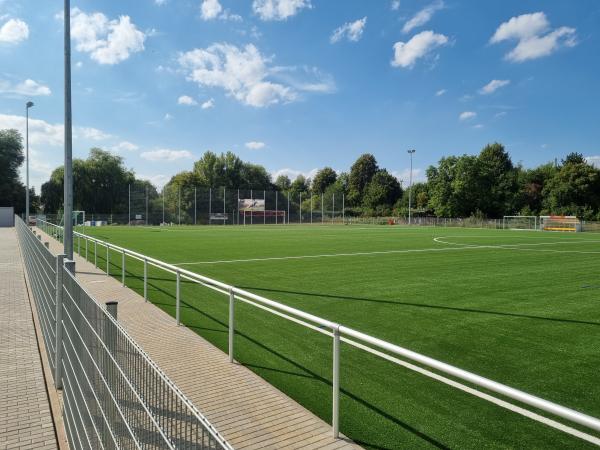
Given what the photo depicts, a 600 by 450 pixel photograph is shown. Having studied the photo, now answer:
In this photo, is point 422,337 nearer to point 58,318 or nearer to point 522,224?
point 58,318

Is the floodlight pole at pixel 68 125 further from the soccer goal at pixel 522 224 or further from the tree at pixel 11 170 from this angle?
the tree at pixel 11 170

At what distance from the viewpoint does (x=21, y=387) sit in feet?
17.6

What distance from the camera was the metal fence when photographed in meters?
1.82

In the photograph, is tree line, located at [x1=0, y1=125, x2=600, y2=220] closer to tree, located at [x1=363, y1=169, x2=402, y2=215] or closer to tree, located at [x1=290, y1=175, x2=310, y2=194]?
tree, located at [x1=363, y1=169, x2=402, y2=215]

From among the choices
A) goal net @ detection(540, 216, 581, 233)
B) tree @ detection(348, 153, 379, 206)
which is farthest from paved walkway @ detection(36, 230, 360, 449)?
tree @ detection(348, 153, 379, 206)

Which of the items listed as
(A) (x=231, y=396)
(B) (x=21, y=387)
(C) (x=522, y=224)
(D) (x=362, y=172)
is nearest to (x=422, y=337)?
(A) (x=231, y=396)

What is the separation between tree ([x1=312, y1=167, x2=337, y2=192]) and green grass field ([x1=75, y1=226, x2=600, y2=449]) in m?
118

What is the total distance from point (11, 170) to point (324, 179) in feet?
261

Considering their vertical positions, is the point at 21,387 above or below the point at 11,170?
below

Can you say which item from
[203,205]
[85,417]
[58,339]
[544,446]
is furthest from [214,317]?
[203,205]

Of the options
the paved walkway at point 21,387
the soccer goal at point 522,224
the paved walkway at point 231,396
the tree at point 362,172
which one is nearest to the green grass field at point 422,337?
the paved walkway at point 231,396

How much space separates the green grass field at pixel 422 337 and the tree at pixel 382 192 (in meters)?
92.0

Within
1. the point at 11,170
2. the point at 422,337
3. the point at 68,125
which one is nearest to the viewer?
the point at 422,337

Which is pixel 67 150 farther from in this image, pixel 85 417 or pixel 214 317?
pixel 85 417
